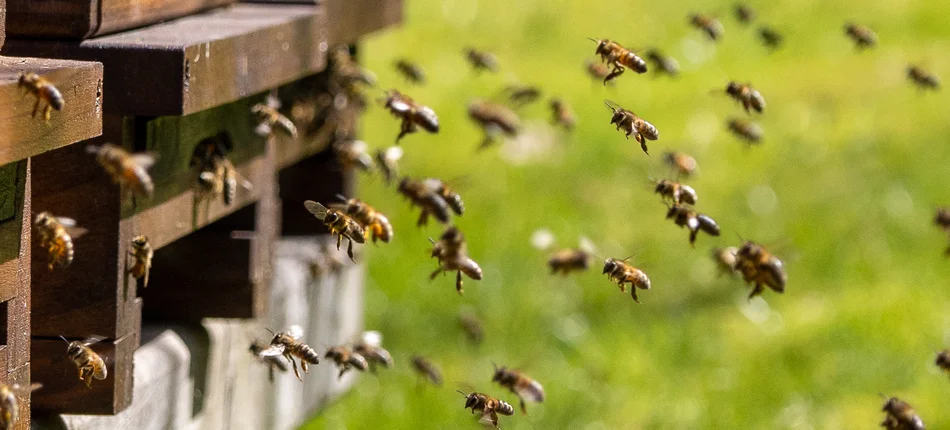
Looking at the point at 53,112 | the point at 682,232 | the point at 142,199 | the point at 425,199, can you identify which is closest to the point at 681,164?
the point at 425,199

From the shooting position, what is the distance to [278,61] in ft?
9.00

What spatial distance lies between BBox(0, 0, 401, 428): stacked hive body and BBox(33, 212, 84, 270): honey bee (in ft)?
0.21

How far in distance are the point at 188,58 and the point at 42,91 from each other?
17.1 inches

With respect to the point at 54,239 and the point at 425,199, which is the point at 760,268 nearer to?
the point at 425,199

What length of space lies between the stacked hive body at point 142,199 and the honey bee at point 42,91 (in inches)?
0.4

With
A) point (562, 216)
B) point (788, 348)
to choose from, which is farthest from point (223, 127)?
point (562, 216)

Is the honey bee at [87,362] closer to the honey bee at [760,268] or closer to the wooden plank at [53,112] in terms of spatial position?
the wooden plank at [53,112]

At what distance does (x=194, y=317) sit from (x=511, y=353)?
2.77 m

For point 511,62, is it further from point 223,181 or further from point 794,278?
point 223,181

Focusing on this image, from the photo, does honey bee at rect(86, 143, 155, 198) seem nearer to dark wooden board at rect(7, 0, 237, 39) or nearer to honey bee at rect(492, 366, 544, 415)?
dark wooden board at rect(7, 0, 237, 39)

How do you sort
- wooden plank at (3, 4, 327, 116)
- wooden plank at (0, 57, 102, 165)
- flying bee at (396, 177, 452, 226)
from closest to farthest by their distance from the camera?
wooden plank at (0, 57, 102, 165)
wooden plank at (3, 4, 327, 116)
flying bee at (396, 177, 452, 226)

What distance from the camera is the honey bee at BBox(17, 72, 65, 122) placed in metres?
1.78

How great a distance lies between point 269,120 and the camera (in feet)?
9.67

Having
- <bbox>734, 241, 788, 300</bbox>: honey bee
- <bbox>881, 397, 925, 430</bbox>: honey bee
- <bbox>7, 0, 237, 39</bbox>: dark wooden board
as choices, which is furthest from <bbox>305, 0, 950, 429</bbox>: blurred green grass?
<bbox>7, 0, 237, 39</bbox>: dark wooden board
